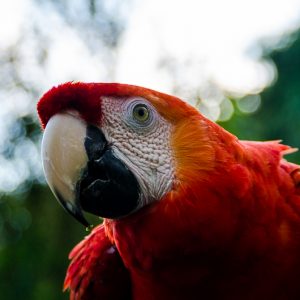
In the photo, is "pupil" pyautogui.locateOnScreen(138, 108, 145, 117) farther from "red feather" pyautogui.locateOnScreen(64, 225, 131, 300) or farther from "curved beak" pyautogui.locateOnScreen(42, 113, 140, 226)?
"red feather" pyautogui.locateOnScreen(64, 225, 131, 300)

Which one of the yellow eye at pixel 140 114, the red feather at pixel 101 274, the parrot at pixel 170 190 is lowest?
the red feather at pixel 101 274

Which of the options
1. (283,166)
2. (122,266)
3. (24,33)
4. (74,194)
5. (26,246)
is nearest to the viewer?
(74,194)

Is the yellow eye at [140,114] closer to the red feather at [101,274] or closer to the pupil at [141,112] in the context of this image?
the pupil at [141,112]

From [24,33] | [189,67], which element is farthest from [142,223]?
[189,67]

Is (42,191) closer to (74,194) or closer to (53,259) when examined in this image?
(53,259)

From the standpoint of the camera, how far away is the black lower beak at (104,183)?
1.17 metres

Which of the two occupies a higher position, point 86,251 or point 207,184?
point 207,184

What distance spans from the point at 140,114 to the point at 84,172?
0.22 metres

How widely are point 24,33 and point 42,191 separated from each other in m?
1.58

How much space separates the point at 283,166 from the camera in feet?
4.85

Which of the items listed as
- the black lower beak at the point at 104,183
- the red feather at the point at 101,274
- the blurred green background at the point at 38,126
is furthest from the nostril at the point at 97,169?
the blurred green background at the point at 38,126

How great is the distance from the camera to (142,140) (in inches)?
49.9

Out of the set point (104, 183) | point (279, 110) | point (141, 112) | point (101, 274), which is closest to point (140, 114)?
point (141, 112)

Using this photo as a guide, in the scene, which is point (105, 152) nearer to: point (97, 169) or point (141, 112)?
point (97, 169)
